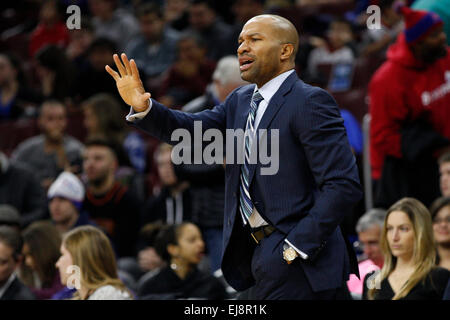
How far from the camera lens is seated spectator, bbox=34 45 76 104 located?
8.57m

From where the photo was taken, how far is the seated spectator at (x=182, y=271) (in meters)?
5.27

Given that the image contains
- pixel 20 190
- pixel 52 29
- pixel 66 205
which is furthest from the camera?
pixel 52 29

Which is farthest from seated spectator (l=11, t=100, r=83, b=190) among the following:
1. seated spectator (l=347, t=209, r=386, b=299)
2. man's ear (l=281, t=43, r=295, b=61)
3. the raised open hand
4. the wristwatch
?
the wristwatch

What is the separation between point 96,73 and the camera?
8.66 metres

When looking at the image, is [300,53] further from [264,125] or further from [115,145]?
[264,125]

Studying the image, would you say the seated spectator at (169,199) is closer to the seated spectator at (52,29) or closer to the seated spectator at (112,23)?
→ the seated spectator at (112,23)

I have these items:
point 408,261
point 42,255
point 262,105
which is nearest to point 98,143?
point 42,255

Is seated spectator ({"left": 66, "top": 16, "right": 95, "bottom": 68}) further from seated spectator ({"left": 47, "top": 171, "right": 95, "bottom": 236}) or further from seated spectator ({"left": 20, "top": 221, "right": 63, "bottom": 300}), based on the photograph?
seated spectator ({"left": 20, "top": 221, "right": 63, "bottom": 300})

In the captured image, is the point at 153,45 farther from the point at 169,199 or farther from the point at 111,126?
the point at 169,199

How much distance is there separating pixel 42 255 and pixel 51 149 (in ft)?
6.80

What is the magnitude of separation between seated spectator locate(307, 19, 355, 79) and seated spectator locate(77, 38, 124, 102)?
2.03 metres

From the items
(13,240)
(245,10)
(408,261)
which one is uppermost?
(245,10)

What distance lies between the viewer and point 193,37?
27.6 feet

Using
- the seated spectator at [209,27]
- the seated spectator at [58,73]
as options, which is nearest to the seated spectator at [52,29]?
the seated spectator at [58,73]
